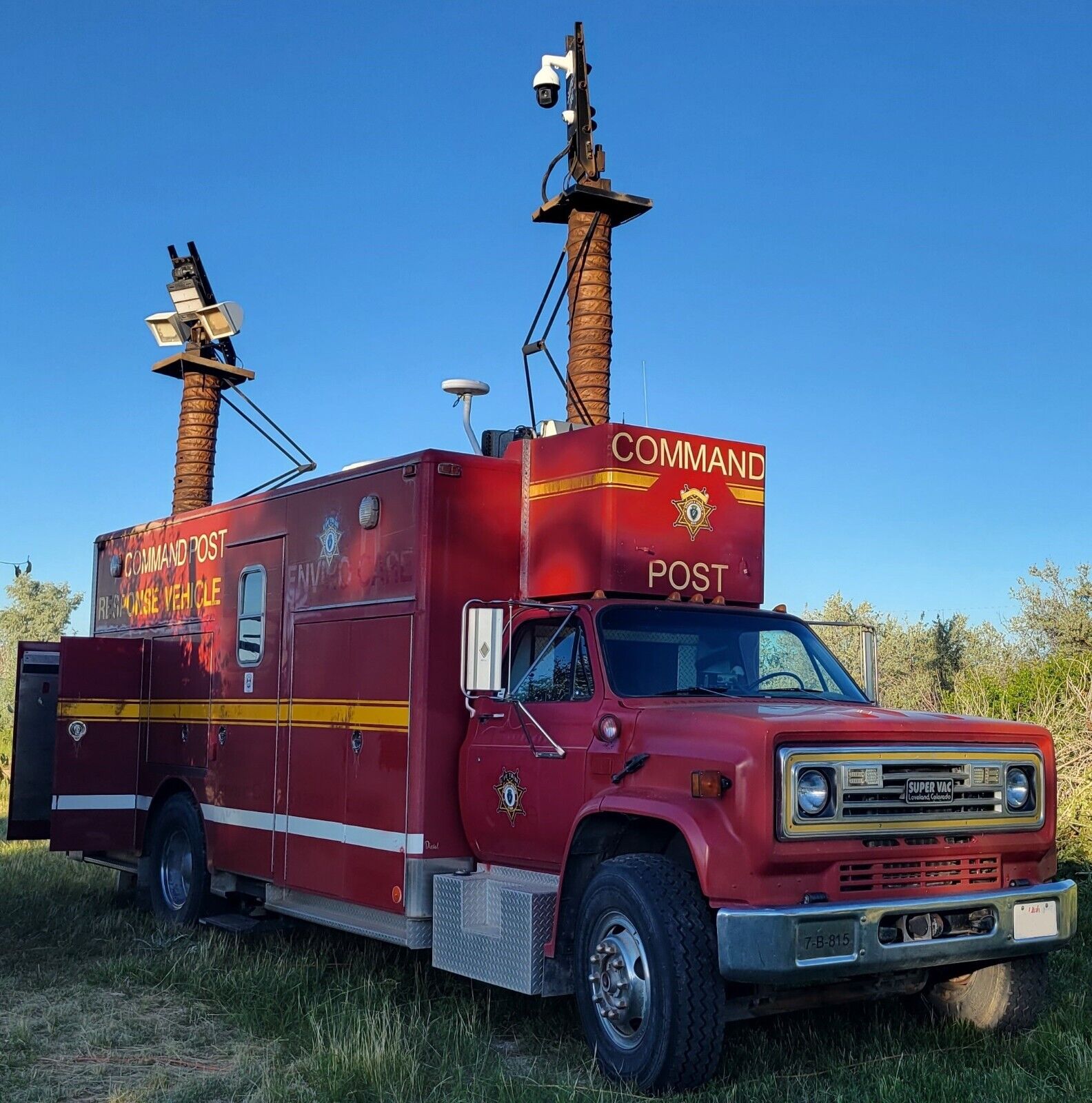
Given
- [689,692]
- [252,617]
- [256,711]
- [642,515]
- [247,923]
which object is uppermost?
[642,515]

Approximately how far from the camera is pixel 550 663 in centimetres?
706

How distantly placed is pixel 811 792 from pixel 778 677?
1573 millimetres

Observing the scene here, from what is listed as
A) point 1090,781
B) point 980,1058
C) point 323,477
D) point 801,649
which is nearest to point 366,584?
point 323,477

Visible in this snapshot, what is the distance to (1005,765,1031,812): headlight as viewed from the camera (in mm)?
6227

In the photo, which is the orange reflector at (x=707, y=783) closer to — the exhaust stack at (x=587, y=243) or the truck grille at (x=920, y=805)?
the truck grille at (x=920, y=805)

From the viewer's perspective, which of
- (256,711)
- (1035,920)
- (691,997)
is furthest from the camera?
(256,711)

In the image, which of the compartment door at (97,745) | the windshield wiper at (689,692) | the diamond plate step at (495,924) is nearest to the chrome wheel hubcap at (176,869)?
the compartment door at (97,745)

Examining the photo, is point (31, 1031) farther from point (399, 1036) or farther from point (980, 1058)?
point (980, 1058)

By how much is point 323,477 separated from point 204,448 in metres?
10.2

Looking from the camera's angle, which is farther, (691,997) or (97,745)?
(97,745)

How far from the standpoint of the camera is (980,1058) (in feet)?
20.1

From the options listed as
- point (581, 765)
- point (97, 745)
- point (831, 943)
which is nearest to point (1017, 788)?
point (831, 943)

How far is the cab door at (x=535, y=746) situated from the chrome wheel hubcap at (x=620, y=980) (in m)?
0.70

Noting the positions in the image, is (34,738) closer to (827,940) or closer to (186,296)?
(827,940)
